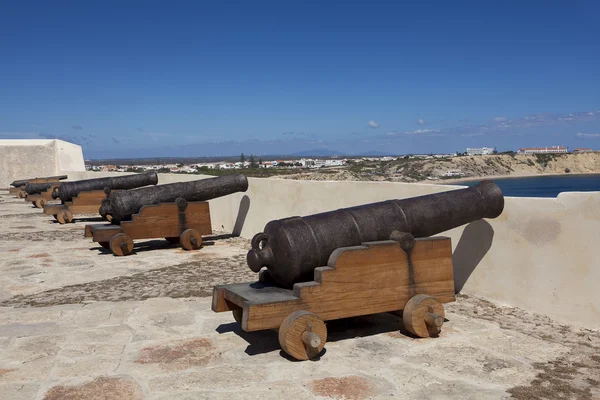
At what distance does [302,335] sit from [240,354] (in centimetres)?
52

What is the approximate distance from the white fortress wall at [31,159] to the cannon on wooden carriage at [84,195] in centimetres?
1436

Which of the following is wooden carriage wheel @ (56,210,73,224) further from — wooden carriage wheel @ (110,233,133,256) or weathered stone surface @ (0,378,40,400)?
weathered stone surface @ (0,378,40,400)

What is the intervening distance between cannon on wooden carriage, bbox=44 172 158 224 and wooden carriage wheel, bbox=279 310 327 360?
9543 millimetres

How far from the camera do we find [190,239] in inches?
347

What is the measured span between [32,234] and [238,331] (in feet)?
27.6

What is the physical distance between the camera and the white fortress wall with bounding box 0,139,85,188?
27.2 m

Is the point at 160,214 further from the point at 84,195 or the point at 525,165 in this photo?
the point at 525,165

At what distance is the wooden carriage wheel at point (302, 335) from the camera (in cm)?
370

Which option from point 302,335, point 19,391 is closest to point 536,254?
point 302,335

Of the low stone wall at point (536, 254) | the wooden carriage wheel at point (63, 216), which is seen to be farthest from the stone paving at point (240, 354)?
the wooden carriage wheel at point (63, 216)

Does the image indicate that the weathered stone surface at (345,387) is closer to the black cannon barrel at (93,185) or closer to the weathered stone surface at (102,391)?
the weathered stone surface at (102,391)

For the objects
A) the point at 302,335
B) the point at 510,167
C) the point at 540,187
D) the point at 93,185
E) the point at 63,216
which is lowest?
the point at 510,167

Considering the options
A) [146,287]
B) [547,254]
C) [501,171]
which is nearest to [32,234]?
[146,287]

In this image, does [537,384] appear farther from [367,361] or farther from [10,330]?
[10,330]
